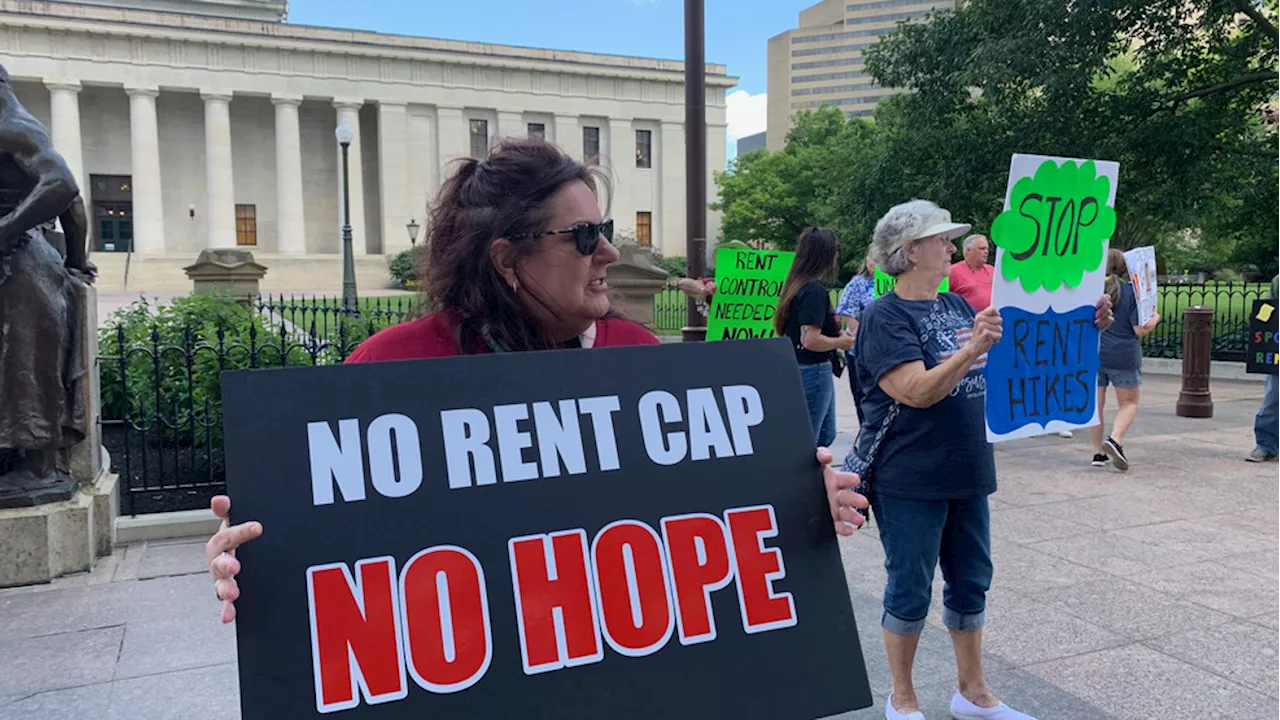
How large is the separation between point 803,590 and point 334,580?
3.16 ft

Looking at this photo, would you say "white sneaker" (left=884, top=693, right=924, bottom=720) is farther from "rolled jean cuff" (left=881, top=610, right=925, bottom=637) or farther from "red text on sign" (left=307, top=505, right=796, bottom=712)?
"red text on sign" (left=307, top=505, right=796, bottom=712)

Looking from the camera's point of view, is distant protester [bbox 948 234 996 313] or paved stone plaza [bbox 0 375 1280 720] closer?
paved stone plaza [bbox 0 375 1280 720]

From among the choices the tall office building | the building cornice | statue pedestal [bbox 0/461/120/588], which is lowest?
statue pedestal [bbox 0/461/120/588]

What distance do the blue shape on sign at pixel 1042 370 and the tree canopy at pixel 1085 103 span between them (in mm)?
11374

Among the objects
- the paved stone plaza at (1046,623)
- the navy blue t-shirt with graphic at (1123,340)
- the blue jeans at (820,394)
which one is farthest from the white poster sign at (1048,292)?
the navy blue t-shirt with graphic at (1123,340)

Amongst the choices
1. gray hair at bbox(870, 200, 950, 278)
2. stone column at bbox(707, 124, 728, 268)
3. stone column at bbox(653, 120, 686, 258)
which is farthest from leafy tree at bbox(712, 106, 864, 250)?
gray hair at bbox(870, 200, 950, 278)

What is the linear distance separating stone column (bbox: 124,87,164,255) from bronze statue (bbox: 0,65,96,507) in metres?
50.3

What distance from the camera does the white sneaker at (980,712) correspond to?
348cm

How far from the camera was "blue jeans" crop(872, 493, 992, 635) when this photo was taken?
10.6 feet

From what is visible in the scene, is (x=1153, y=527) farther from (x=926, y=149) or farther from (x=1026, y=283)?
(x=926, y=149)

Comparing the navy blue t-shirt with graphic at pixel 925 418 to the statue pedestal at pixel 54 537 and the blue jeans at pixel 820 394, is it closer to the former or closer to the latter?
the blue jeans at pixel 820 394

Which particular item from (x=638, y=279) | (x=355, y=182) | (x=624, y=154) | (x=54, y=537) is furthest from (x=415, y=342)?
(x=624, y=154)

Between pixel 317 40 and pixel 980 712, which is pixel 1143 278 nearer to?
pixel 980 712

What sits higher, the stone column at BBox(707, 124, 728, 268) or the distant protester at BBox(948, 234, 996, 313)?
the stone column at BBox(707, 124, 728, 268)
